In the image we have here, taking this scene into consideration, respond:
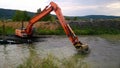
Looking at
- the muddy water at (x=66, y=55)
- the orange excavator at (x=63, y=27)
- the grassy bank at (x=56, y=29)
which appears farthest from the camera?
the grassy bank at (x=56, y=29)

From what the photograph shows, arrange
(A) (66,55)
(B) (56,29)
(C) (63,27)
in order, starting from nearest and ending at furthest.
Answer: (A) (66,55) < (C) (63,27) < (B) (56,29)

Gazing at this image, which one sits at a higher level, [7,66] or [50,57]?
[50,57]

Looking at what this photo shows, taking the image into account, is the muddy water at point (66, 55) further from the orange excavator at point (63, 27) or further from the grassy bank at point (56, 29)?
the grassy bank at point (56, 29)

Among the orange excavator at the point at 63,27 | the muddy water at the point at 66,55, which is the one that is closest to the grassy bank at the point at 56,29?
the orange excavator at the point at 63,27

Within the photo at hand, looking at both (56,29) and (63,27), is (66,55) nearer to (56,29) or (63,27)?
(63,27)

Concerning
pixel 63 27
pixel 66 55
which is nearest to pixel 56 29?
pixel 63 27

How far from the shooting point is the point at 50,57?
16766mm

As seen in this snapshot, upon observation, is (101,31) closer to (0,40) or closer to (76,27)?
(76,27)

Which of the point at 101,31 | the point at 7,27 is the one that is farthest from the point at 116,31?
the point at 7,27

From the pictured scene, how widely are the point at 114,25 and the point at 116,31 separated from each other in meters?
4.61

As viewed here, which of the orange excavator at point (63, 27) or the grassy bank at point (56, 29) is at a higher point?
the orange excavator at point (63, 27)

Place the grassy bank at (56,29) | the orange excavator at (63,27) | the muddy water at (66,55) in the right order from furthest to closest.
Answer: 1. the grassy bank at (56,29)
2. the orange excavator at (63,27)
3. the muddy water at (66,55)

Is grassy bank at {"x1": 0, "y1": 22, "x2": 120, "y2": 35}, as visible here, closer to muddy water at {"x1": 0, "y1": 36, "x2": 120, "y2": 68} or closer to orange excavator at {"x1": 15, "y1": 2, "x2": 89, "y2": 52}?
orange excavator at {"x1": 15, "y1": 2, "x2": 89, "y2": 52}

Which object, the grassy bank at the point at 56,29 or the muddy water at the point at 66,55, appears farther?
the grassy bank at the point at 56,29
